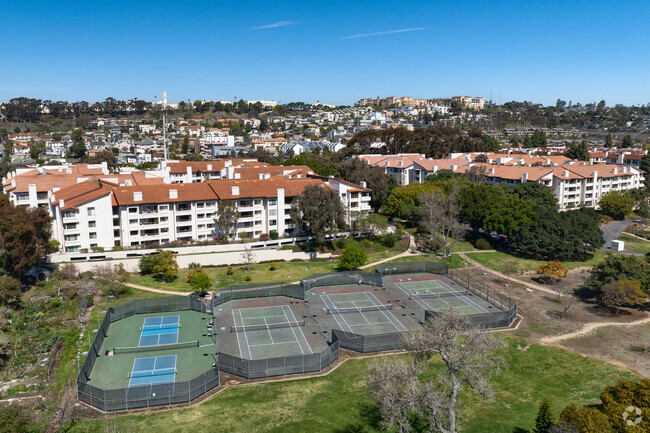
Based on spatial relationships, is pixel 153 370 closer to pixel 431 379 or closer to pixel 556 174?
pixel 431 379

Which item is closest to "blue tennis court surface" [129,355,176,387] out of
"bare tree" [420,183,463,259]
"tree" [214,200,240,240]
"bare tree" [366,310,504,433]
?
"bare tree" [366,310,504,433]

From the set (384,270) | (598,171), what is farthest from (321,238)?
(598,171)

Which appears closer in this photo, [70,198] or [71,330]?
[71,330]

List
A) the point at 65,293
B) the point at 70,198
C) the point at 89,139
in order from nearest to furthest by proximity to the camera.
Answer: the point at 65,293, the point at 70,198, the point at 89,139

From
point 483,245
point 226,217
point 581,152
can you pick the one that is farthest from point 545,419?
point 581,152

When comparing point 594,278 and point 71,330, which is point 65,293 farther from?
point 594,278

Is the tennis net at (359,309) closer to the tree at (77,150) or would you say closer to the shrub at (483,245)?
the shrub at (483,245)
